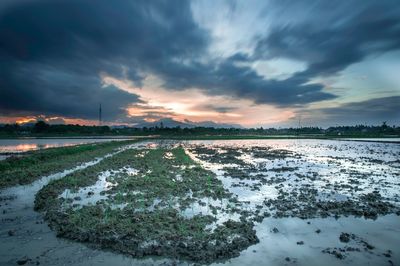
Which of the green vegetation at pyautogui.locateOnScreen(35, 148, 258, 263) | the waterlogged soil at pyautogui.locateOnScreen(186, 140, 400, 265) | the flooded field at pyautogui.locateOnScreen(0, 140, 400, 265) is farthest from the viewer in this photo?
the waterlogged soil at pyautogui.locateOnScreen(186, 140, 400, 265)

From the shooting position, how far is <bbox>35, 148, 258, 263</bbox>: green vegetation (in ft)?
23.0

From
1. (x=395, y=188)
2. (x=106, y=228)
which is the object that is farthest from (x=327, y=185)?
(x=106, y=228)

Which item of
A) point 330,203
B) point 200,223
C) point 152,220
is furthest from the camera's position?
point 330,203

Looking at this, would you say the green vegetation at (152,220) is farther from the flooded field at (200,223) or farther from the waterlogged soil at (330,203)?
the waterlogged soil at (330,203)

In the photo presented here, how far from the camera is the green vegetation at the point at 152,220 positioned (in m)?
7.00

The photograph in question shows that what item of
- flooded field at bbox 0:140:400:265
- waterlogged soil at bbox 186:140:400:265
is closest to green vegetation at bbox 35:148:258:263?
flooded field at bbox 0:140:400:265

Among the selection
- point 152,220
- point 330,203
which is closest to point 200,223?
point 152,220

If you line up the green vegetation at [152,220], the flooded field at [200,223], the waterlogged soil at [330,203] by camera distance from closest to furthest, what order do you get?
the flooded field at [200,223]
the green vegetation at [152,220]
the waterlogged soil at [330,203]

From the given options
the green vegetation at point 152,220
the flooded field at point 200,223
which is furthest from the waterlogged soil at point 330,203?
the green vegetation at point 152,220

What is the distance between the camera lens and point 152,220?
29.3 feet

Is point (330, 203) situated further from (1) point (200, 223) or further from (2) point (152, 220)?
(2) point (152, 220)

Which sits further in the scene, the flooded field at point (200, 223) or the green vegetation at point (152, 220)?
the green vegetation at point (152, 220)

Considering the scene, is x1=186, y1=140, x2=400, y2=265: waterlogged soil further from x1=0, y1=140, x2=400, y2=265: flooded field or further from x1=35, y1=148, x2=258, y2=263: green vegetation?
x1=35, y1=148, x2=258, y2=263: green vegetation

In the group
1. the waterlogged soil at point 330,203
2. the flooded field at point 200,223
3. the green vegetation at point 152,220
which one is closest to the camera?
the flooded field at point 200,223
